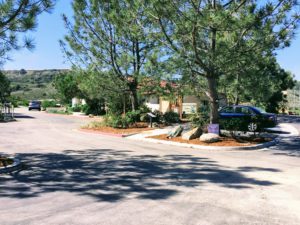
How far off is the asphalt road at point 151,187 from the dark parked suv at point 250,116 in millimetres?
5334

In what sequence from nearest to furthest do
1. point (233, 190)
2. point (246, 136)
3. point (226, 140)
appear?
point (233, 190)
point (226, 140)
point (246, 136)

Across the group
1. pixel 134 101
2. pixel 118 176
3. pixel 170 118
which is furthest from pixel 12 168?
pixel 170 118

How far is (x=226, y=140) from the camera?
17250 millimetres

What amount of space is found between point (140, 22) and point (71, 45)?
9.89 m

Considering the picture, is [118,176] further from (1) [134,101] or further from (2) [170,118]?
(2) [170,118]

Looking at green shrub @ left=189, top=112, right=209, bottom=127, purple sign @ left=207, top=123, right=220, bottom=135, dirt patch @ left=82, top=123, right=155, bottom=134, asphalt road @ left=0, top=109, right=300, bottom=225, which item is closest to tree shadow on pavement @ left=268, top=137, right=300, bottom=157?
asphalt road @ left=0, top=109, right=300, bottom=225

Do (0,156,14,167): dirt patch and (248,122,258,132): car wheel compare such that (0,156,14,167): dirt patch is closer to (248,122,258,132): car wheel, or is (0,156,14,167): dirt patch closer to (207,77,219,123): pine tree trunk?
(207,77,219,123): pine tree trunk

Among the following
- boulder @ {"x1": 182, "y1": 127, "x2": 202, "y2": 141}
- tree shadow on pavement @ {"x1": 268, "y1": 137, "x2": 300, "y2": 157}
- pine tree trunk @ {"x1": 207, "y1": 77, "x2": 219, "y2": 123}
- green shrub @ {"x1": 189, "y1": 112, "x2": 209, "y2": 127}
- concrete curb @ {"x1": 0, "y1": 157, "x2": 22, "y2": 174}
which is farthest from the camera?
green shrub @ {"x1": 189, "y1": 112, "x2": 209, "y2": 127}

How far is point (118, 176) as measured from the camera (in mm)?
10109

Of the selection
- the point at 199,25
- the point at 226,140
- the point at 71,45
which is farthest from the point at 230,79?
the point at 71,45

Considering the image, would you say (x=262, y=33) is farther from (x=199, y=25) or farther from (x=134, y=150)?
(x=134, y=150)

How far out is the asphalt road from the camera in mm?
6715

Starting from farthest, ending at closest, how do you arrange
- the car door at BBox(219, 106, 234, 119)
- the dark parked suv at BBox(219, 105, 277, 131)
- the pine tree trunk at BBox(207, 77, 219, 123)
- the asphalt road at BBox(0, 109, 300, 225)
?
the car door at BBox(219, 106, 234, 119) < the dark parked suv at BBox(219, 105, 277, 131) < the pine tree trunk at BBox(207, 77, 219, 123) < the asphalt road at BBox(0, 109, 300, 225)

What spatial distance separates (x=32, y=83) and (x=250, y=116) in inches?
5329
